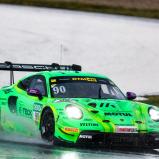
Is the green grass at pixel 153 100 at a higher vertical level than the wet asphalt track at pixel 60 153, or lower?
higher

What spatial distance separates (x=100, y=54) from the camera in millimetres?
19672

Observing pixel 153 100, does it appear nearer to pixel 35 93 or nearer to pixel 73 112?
pixel 35 93

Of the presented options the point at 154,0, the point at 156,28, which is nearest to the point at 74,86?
the point at 156,28

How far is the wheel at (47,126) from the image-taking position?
10664mm

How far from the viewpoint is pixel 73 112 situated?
10555 mm

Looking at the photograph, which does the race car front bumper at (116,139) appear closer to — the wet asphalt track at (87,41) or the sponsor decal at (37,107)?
the sponsor decal at (37,107)

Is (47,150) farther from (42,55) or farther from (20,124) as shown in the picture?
(42,55)

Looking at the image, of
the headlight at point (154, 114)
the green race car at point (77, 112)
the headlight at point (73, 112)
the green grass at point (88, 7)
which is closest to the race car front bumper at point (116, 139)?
the green race car at point (77, 112)

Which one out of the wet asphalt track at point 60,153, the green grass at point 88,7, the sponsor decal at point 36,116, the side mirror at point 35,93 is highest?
the green grass at point 88,7

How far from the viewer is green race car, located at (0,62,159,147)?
10391 millimetres

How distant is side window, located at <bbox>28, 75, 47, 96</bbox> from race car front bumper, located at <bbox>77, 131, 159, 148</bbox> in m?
1.38

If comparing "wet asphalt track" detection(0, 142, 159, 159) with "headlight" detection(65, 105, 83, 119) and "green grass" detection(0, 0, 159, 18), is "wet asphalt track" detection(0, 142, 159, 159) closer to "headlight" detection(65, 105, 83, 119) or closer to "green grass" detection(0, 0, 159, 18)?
"headlight" detection(65, 105, 83, 119)

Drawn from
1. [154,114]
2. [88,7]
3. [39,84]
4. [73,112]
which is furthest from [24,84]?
[88,7]

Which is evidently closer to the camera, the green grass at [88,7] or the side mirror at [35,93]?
the side mirror at [35,93]
